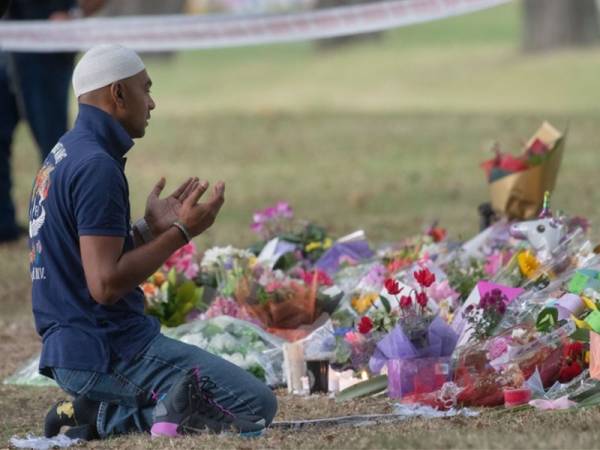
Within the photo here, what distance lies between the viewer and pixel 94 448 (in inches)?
236

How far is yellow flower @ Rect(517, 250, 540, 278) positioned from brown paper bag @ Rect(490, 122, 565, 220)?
4.42 ft

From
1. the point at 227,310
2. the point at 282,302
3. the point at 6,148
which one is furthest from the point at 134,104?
the point at 6,148

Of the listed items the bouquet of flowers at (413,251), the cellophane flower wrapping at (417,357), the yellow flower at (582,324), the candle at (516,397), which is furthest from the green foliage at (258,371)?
the yellow flower at (582,324)

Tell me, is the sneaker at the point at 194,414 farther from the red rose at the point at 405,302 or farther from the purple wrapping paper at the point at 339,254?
the purple wrapping paper at the point at 339,254

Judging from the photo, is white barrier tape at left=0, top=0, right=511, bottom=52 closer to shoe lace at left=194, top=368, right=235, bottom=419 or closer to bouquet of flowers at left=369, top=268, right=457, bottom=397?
bouquet of flowers at left=369, top=268, right=457, bottom=397

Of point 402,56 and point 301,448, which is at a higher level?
point 301,448

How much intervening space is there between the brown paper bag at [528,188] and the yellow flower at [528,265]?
135 cm

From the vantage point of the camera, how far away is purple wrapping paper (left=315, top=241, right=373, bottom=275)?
866 cm

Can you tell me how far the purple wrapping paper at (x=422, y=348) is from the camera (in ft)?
21.9

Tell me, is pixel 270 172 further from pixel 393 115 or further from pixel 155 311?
pixel 155 311

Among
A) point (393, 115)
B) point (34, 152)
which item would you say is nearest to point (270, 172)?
point (34, 152)

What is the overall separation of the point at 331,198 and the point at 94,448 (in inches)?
352

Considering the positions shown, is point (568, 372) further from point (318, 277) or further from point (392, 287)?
point (318, 277)

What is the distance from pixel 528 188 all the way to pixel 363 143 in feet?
33.1
